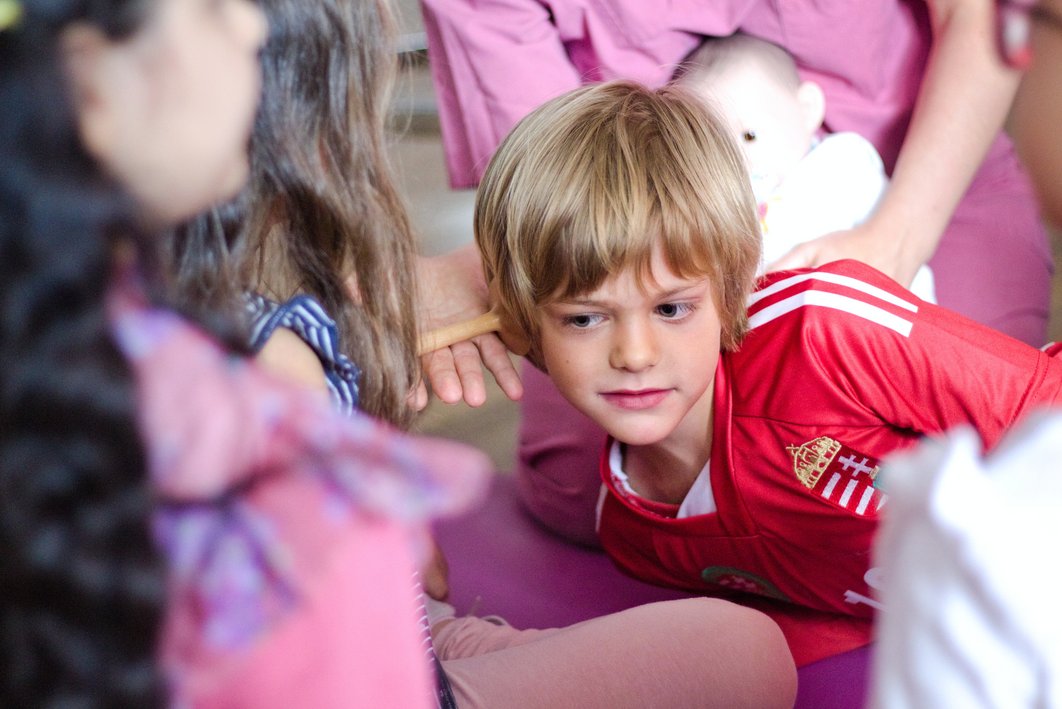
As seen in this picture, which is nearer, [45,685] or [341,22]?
[45,685]

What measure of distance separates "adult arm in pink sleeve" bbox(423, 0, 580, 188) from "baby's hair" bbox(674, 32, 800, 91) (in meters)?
0.15

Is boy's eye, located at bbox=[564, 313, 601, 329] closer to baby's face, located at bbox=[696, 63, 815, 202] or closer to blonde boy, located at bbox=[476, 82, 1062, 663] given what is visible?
blonde boy, located at bbox=[476, 82, 1062, 663]

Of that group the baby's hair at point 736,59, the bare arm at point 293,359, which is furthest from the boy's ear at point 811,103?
the bare arm at point 293,359

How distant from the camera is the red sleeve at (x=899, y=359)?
2.69 feet

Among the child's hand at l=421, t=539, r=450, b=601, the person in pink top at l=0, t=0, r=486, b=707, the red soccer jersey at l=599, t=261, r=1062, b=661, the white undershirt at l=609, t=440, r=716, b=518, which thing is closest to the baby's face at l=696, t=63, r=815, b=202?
the red soccer jersey at l=599, t=261, r=1062, b=661

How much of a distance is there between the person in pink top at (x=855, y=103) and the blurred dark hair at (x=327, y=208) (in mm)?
488

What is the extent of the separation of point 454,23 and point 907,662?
3.64 ft

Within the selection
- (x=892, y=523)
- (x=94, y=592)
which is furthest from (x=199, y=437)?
(x=892, y=523)

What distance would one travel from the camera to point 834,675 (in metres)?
0.92

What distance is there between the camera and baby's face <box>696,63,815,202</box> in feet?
3.88

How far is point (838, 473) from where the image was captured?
89 cm

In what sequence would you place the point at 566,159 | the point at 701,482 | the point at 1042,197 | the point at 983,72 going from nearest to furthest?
the point at 1042,197 < the point at 566,159 < the point at 701,482 < the point at 983,72

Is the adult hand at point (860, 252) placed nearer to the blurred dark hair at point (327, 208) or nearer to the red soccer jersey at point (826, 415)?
the red soccer jersey at point (826, 415)

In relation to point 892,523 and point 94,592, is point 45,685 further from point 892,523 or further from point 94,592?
point 892,523
